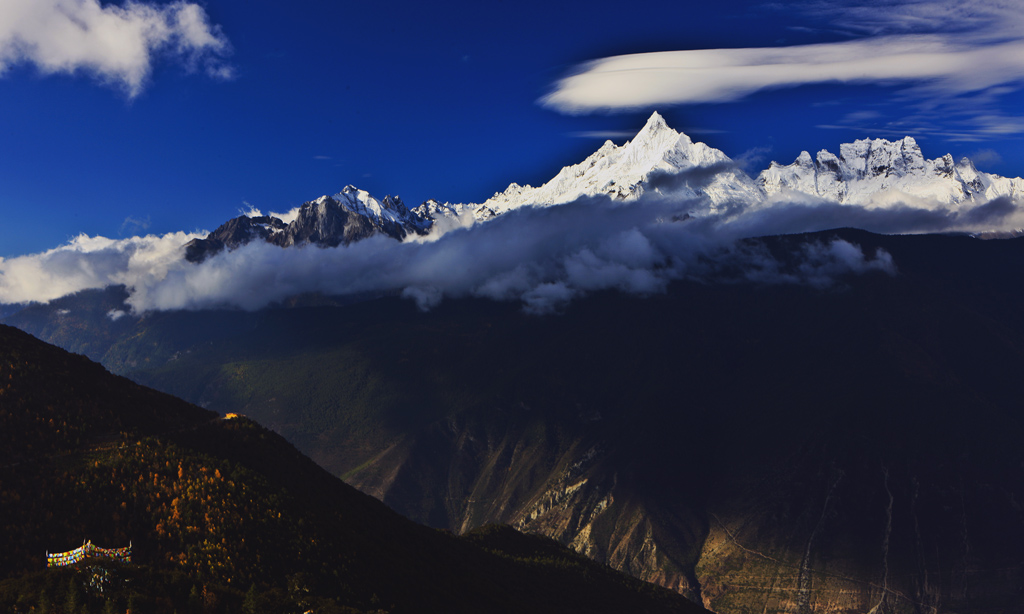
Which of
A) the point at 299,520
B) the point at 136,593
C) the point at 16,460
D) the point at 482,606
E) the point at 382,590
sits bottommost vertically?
the point at 482,606

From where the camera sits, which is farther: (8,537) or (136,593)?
(8,537)

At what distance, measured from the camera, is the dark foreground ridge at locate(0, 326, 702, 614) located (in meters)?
79.4

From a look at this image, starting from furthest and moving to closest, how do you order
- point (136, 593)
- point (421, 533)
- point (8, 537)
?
point (421, 533), point (8, 537), point (136, 593)

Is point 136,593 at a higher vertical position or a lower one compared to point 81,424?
lower

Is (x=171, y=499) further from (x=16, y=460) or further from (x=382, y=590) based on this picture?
(x=382, y=590)

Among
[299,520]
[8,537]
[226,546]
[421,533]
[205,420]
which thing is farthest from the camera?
[421,533]

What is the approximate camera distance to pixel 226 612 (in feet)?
256

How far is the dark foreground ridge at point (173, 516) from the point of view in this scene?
261 feet

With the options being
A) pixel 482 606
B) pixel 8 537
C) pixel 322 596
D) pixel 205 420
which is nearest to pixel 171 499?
pixel 8 537

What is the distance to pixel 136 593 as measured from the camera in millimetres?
73875

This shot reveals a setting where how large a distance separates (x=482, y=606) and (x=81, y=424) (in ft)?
269

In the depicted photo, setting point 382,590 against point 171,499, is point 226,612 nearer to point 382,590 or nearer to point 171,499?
point 171,499

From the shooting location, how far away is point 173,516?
98062 millimetres

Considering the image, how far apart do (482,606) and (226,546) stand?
5870 centimetres
